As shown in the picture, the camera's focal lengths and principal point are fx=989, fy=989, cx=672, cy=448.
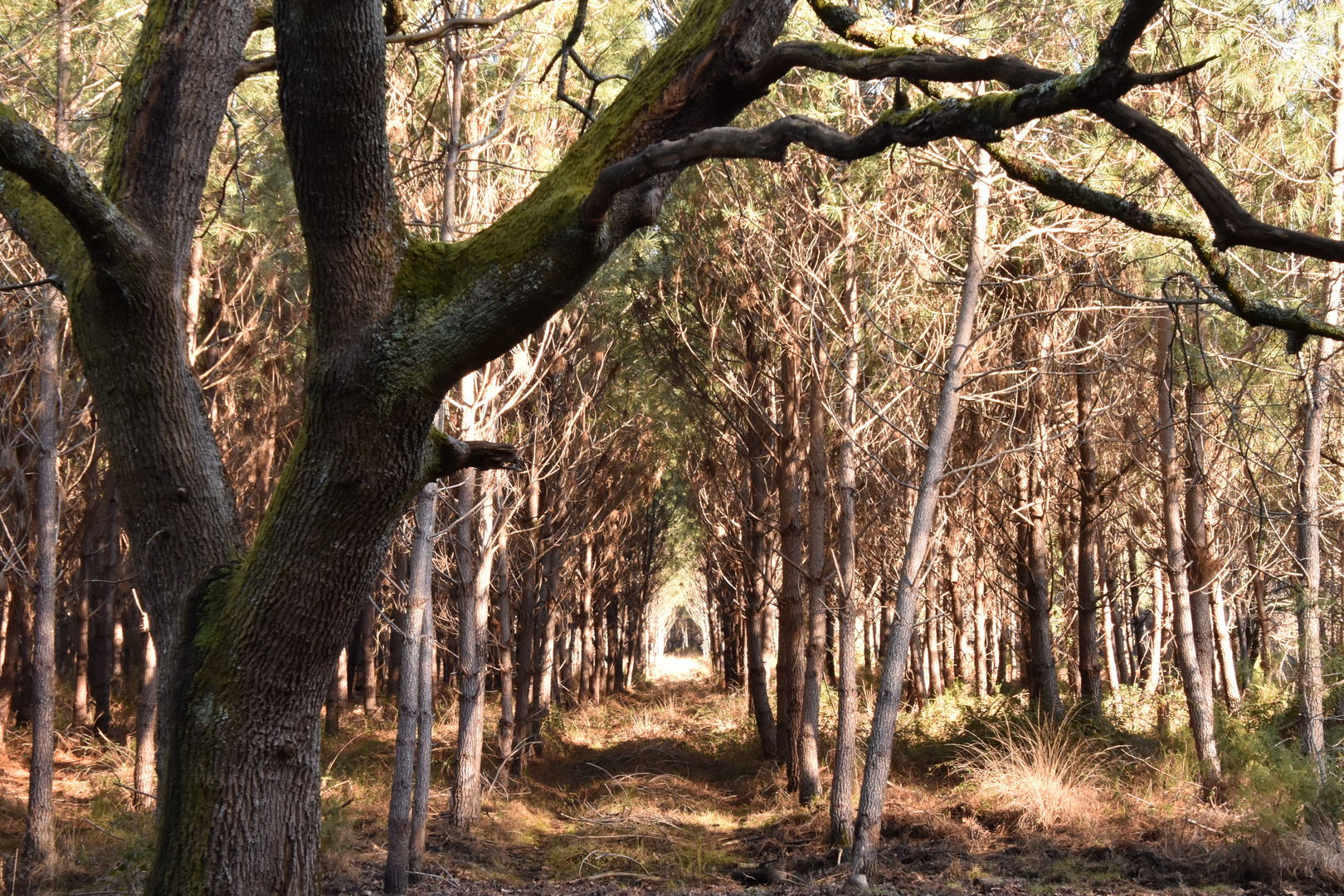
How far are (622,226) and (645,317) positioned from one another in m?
9.90

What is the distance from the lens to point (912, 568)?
8070 millimetres

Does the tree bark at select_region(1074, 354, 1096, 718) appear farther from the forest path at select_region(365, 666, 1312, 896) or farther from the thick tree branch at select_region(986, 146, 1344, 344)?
the thick tree branch at select_region(986, 146, 1344, 344)

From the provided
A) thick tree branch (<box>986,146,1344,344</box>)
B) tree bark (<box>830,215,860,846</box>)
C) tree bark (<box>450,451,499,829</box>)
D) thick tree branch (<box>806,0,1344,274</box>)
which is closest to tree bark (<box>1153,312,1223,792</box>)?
tree bark (<box>830,215,860,846</box>)

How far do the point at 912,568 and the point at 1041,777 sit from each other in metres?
3.59

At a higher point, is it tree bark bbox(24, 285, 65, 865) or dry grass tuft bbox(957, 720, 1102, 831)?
tree bark bbox(24, 285, 65, 865)

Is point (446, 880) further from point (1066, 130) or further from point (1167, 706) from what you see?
point (1167, 706)

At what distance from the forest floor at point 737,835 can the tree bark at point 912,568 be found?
48cm

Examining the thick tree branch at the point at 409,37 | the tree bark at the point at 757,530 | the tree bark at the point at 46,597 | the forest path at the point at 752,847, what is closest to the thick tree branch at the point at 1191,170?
the thick tree branch at the point at 409,37

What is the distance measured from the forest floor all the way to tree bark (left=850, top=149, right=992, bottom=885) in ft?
Result: 1.58

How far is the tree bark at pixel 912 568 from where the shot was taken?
7.82 metres

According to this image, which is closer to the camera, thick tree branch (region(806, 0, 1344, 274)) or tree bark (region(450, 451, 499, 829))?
thick tree branch (region(806, 0, 1344, 274))

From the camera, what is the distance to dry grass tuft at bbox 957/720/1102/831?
31.8 ft

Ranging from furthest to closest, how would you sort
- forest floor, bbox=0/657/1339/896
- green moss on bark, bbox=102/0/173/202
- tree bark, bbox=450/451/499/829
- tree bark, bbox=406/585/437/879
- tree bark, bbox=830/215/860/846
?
tree bark, bbox=450/451/499/829 < tree bark, bbox=830/215/860/846 < tree bark, bbox=406/585/437/879 < forest floor, bbox=0/657/1339/896 < green moss on bark, bbox=102/0/173/202

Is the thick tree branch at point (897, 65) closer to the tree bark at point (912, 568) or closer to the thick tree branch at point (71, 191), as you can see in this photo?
the thick tree branch at point (71, 191)
